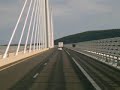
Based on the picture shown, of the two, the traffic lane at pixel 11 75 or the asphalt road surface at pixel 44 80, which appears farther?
the traffic lane at pixel 11 75

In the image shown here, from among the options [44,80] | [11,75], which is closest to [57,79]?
[44,80]

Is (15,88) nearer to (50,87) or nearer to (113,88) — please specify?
(50,87)

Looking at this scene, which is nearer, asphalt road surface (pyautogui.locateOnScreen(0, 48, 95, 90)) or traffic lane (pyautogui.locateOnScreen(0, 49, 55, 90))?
asphalt road surface (pyautogui.locateOnScreen(0, 48, 95, 90))

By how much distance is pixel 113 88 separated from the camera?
13.9 metres

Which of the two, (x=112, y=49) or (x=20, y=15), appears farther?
(x=20, y=15)

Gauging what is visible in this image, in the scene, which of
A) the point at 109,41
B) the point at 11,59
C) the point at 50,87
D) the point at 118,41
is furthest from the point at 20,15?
the point at 50,87

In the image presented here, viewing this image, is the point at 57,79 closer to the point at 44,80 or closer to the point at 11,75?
the point at 44,80

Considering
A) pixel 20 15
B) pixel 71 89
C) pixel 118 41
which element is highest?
pixel 20 15

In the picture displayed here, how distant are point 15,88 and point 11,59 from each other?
2114cm

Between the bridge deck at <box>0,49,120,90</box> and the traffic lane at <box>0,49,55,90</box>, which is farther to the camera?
the traffic lane at <box>0,49,55,90</box>

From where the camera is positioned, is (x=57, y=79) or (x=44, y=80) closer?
(x=44, y=80)

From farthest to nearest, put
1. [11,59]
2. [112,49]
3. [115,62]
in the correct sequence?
[11,59], [112,49], [115,62]

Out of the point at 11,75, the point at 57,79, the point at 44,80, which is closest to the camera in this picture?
the point at 44,80

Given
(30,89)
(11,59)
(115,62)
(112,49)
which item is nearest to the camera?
(30,89)
